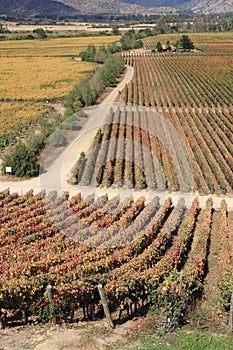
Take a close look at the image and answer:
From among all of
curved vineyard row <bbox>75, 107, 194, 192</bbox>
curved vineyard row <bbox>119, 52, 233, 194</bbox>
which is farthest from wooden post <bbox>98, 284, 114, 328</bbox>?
curved vineyard row <bbox>119, 52, 233, 194</bbox>

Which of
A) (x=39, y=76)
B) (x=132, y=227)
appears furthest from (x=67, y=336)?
(x=39, y=76)

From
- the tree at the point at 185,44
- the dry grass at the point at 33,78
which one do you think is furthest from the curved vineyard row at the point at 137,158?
the tree at the point at 185,44

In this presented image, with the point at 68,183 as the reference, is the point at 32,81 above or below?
above

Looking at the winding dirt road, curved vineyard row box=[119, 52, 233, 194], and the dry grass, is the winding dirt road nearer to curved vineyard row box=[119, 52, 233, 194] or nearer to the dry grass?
curved vineyard row box=[119, 52, 233, 194]

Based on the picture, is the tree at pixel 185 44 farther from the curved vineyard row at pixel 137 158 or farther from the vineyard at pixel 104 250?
the vineyard at pixel 104 250

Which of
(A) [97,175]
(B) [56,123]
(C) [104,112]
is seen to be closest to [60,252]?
(A) [97,175]

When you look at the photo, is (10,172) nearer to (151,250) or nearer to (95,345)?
(151,250)

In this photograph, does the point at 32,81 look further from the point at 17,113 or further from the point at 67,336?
the point at 67,336
